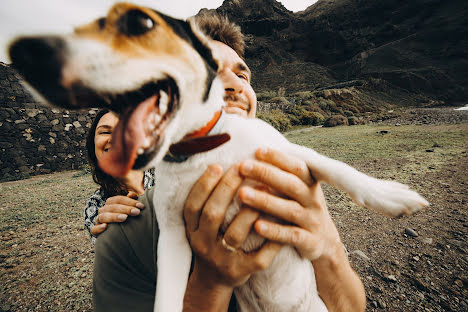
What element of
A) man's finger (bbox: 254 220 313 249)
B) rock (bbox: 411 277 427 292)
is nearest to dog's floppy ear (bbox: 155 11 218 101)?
man's finger (bbox: 254 220 313 249)

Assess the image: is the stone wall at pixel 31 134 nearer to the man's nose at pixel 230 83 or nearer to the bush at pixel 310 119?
the man's nose at pixel 230 83

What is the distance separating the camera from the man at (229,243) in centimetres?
93

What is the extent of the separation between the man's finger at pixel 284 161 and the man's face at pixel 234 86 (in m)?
0.58

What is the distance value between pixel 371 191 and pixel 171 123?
87cm

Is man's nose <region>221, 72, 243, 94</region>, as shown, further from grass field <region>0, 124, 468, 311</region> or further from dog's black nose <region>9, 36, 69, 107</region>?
grass field <region>0, 124, 468, 311</region>

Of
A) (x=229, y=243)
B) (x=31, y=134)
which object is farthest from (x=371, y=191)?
(x=31, y=134)

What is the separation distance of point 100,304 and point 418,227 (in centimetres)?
321

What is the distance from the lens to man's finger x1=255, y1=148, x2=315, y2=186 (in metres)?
0.94

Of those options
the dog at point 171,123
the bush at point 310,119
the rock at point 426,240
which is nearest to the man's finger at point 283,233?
the dog at point 171,123

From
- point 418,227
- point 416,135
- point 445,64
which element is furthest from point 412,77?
point 418,227

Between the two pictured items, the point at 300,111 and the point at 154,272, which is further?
the point at 300,111

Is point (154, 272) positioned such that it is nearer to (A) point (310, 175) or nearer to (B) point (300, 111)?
(A) point (310, 175)

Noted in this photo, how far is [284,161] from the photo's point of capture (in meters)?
0.95

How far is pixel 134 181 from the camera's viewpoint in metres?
1.88
